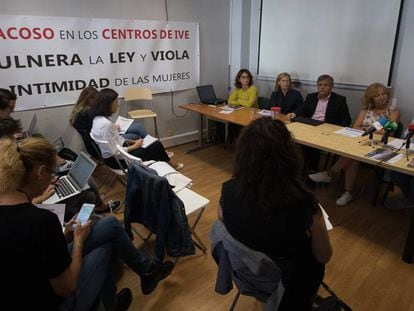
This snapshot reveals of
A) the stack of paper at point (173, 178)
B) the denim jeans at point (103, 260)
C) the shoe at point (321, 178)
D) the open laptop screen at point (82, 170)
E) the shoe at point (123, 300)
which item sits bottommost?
the shoe at point (123, 300)

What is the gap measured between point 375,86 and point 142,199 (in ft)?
8.37

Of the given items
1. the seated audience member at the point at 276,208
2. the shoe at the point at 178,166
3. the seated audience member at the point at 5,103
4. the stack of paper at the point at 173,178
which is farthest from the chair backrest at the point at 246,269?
the shoe at the point at 178,166

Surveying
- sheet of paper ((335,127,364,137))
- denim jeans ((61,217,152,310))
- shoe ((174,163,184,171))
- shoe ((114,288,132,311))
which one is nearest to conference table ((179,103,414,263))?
sheet of paper ((335,127,364,137))

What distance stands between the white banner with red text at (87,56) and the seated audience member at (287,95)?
1.37 m

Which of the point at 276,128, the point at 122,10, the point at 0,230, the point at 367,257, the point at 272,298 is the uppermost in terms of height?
the point at 122,10

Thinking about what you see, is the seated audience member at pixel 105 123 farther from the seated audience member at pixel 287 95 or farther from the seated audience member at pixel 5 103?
the seated audience member at pixel 287 95

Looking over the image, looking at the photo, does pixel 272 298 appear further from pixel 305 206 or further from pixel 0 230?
pixel 0 230

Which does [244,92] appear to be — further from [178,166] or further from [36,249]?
[36,249]

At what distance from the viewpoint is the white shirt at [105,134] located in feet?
8.83

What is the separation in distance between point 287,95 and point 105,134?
2.48 m

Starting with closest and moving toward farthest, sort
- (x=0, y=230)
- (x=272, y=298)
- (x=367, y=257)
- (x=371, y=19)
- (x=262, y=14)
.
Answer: (x=0, y=230), (x=272, y=298), (x=367, y=257), (x=371, y=19), (x=262, y=14)

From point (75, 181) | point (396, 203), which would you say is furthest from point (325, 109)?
point (75, 181)

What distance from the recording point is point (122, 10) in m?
3.80

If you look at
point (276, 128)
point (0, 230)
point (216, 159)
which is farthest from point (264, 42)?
point (0, 230)
